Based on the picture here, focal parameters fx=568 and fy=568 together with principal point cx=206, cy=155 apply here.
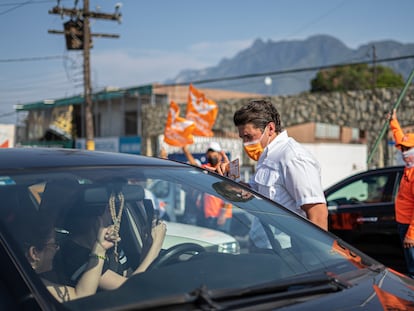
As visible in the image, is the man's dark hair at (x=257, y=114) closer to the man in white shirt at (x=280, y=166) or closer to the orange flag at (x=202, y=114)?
the man in white shirt at (x=280, y=166)

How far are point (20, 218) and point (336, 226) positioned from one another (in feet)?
19.1

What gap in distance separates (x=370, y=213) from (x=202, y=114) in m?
5.97

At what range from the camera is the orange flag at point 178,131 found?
39.1 ft

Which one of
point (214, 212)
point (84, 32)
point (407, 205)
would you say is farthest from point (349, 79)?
point (214, 212)

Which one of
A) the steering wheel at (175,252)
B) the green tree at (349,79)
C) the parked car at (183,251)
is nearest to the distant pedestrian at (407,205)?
the parked car at (183,251)

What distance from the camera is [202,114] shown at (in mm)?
12531

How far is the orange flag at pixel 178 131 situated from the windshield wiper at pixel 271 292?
9.74 meters

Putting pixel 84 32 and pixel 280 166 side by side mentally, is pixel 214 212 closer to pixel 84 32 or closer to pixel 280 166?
pixel 280 166

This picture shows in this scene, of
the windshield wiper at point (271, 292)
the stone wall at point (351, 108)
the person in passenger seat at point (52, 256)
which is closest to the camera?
the windshield wiper at point (271, 292)

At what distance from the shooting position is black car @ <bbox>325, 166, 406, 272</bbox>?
22.9ft

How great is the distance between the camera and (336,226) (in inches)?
294

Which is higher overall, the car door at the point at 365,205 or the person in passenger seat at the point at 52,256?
the person in passenger seat at the point at 52,256

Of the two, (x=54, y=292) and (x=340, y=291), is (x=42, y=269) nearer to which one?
(x=54, y=292)

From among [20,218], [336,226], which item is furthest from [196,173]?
[336,226]
